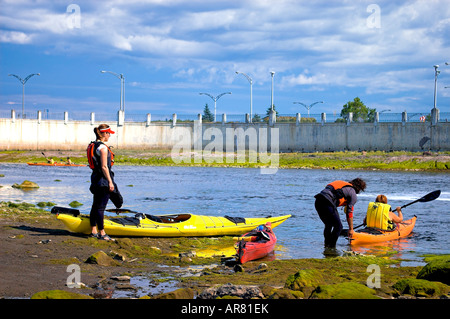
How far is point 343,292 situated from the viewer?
22.9 ft

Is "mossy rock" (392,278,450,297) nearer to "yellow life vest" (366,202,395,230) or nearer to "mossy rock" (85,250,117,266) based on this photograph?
"mossy rock" (85,250,117,266)

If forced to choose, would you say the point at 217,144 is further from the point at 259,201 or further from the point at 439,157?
the point at 259,201

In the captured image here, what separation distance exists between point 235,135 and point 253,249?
6621 centimetres

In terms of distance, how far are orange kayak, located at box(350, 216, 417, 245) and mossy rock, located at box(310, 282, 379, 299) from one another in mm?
5106

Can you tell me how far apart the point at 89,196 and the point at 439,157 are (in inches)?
1533

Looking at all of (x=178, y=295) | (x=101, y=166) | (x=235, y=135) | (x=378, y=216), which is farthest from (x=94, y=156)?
(x=235, y=135)

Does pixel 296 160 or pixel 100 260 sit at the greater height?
pixel 100 260

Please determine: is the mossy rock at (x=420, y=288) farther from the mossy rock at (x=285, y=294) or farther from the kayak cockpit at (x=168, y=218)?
the kayak cockpit at (x=168, y=218)

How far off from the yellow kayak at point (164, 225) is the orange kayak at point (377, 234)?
1.96m

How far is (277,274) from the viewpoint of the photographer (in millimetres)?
8930

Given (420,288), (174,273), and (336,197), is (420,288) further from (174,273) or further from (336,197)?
(174,273)
